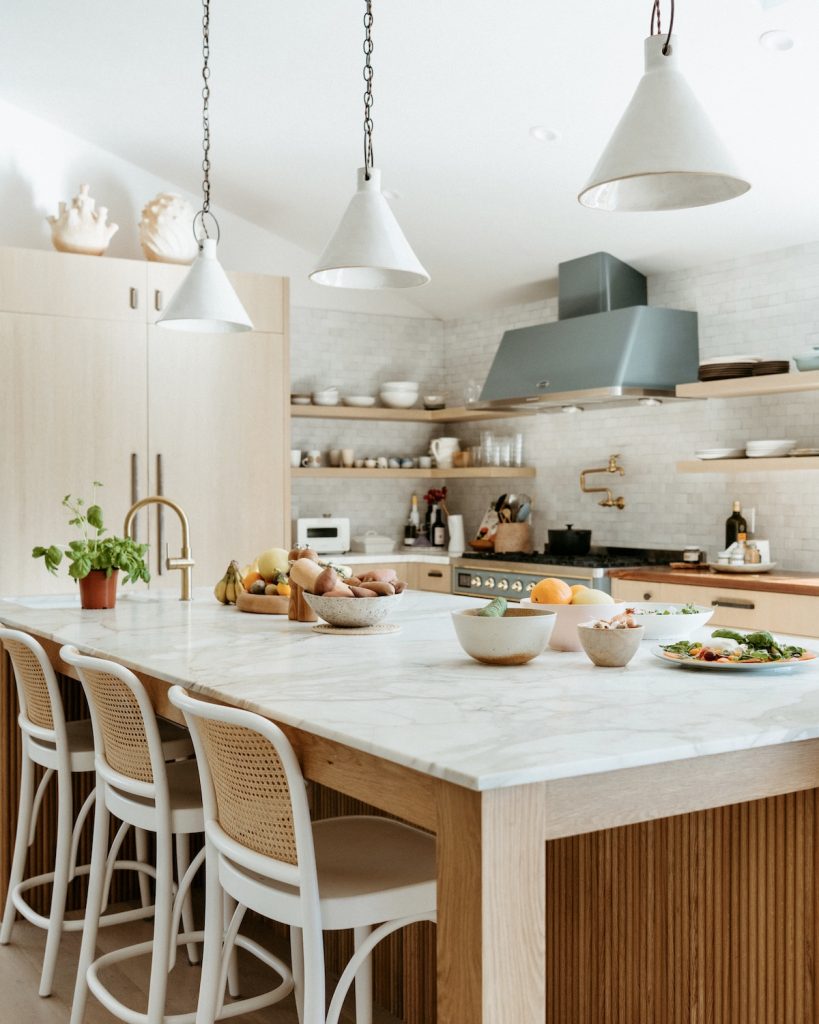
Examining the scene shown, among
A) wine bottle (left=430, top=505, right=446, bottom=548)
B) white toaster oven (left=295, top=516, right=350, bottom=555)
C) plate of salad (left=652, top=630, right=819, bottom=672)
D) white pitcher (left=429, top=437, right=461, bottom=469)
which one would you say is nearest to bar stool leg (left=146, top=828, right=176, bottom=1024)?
plate of salad (left=652, top=630, right=819, bottom=672)

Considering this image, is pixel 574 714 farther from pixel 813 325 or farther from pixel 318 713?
pixel 813 325

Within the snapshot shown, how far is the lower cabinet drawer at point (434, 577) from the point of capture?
6.69 m

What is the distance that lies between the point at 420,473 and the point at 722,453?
2.49m

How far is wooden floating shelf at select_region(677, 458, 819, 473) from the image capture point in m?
4.96

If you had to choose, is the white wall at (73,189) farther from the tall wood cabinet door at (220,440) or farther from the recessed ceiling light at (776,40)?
the recessed ceiling light at (776,40)

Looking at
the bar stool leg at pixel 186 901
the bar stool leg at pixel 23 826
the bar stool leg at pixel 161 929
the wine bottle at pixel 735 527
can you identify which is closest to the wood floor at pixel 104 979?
the bar stool leg at pixel 186 901

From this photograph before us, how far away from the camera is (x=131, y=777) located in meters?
2.69

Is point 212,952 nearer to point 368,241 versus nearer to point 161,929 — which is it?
point 161,929

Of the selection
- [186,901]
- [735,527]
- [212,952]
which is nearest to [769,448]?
[735,527]

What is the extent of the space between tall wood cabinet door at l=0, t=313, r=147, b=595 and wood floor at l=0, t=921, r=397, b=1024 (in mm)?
2435

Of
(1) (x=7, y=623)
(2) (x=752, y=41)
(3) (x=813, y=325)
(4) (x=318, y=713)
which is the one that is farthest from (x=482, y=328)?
(4) (x=318, y=713)

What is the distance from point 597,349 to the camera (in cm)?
589

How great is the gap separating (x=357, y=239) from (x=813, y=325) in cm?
316

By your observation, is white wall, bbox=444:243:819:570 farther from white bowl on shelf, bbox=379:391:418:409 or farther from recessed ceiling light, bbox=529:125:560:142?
recessed ceiling light, bbox=529:125:560:142
